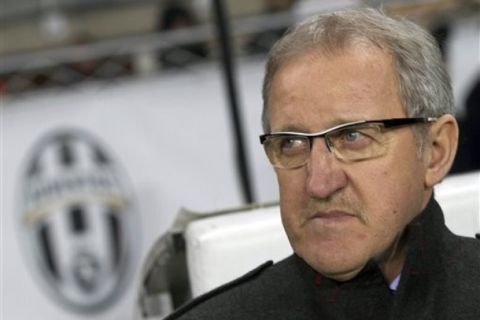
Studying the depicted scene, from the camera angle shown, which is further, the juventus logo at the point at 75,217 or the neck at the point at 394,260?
the juventus logo at the point at 75,217

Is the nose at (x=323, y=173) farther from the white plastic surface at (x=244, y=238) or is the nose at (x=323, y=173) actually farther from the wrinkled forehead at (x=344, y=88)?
the white plastic surface at (x=244, y=238)

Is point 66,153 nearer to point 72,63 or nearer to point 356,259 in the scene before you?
point 72,63

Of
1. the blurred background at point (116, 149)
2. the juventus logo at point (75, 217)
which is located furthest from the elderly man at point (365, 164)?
the juventus logo at point (75, 217)

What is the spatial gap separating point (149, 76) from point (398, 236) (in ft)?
7.82

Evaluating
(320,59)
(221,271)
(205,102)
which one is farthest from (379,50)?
(205,102)

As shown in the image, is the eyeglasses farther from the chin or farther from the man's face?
the chin

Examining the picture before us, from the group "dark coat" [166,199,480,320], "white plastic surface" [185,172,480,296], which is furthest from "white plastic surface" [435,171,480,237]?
"dark coat" [166,199,480,320]

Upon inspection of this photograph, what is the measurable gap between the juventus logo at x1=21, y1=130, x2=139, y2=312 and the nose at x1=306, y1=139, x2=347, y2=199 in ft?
7.61

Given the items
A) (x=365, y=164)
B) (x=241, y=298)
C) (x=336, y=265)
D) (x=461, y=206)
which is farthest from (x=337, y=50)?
(x=461, y=206)

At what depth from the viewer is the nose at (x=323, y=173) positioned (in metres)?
1.42

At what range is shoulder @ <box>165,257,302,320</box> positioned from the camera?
1.60 m

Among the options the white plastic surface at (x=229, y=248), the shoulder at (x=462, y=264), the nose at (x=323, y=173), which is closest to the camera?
the nose at (x=323, y=173)

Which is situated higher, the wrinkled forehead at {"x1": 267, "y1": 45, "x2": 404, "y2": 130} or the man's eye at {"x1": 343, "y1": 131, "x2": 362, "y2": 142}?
the wrinkled forehead at {"x1": 267, "y1": 45, "x2": 404, "y2": 130}

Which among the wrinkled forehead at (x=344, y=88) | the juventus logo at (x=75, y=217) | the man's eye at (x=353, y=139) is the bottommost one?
the juventus logo at (x=75, y=217)
